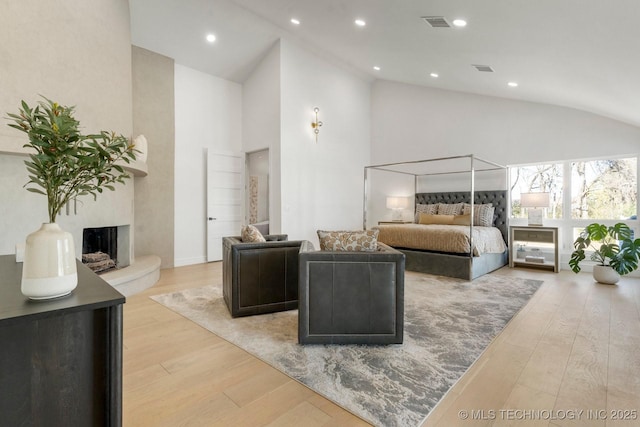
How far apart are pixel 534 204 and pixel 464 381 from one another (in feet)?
14.6

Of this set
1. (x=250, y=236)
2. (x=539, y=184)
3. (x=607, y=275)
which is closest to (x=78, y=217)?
(x=250, y=236)

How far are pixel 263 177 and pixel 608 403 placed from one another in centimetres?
577

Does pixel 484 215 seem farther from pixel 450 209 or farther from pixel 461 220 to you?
Answer: pixel 450 209

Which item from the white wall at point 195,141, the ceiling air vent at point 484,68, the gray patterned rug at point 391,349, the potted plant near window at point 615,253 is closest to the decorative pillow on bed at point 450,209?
the potted plant near window at point 615,253

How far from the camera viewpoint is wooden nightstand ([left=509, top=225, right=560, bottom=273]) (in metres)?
5.09

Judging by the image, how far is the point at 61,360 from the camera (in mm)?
874

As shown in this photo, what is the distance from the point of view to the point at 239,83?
645 cm

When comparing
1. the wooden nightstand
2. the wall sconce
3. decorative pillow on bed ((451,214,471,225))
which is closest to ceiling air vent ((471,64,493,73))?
decorative pillow on bed ((451,214,471,225))

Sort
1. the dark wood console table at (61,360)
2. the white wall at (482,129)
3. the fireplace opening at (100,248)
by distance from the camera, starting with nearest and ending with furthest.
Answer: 1. the dark wood console table at (61,360)
2. the fireplace opening at (100,248)
3. the white wall at (482,129)

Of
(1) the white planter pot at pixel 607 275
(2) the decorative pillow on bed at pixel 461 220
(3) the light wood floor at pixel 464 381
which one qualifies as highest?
(2) the decorative pillow on bed at pixel 461 220

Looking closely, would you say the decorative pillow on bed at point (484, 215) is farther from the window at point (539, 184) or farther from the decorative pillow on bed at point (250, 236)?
the decorative pillow on bed at point (250, 236)

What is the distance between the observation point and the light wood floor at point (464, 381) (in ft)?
5.14

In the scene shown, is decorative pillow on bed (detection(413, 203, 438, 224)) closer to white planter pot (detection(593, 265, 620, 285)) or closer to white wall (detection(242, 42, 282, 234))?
white planter pot (detection(593, 265, 620, 285))

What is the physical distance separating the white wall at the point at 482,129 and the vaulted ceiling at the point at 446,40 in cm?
32
